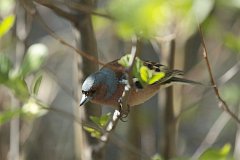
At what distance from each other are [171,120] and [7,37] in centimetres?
146

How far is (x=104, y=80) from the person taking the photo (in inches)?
94.2

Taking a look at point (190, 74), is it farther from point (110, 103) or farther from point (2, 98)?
point (110, 103)

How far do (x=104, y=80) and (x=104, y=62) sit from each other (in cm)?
48

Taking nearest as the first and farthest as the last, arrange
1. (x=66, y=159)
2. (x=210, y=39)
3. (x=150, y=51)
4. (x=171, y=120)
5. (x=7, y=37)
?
(x=171, y=120), (x=7, y=37), (x=210, y=39), (x=66, y=159), (x=150, y=51)

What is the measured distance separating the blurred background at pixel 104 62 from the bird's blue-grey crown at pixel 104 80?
0.07m

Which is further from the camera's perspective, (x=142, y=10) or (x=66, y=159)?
(x=66, y=159)

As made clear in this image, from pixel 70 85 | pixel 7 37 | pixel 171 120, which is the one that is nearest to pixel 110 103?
pixel 171 120

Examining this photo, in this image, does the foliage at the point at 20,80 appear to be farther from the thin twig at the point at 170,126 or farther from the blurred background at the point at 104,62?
the thin twig at the point at 170,126

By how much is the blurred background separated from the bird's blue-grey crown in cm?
7

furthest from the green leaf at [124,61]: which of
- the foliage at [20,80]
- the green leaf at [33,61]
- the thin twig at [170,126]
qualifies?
the thin twig at [170,126]

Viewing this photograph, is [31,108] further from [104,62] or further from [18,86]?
[104,62]

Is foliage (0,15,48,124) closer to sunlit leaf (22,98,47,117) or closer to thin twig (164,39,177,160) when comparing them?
sunlit leaf (22,98,47,117)

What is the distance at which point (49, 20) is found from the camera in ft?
18.2

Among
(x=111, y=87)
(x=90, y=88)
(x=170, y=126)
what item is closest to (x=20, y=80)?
(x=90, y=88)
